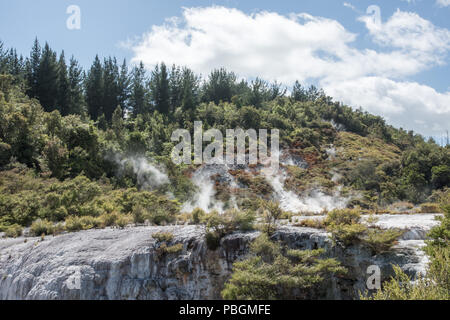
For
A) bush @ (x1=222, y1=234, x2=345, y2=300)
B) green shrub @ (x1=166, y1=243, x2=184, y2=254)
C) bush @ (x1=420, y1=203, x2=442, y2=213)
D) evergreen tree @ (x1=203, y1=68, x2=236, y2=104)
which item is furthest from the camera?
evergreen tree @ (x1=203, y1=68, x2=236, y2=104)

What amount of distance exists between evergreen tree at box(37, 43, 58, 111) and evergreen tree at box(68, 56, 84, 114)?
1835mm

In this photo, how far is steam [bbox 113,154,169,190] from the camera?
23.3 m

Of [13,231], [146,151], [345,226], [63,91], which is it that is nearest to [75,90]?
[63,91]

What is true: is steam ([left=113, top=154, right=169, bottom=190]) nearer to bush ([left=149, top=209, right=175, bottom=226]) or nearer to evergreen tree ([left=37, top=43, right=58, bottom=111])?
bush ([left=149, top=209, right=175, bottom=226])

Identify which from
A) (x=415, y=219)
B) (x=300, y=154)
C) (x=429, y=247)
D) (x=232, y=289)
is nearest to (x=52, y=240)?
(x=232, y=289)

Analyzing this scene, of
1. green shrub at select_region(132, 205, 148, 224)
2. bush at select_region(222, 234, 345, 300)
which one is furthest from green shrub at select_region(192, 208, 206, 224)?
bush at select_region(222, 234, 345, 300)

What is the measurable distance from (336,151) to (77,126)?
82.3ft

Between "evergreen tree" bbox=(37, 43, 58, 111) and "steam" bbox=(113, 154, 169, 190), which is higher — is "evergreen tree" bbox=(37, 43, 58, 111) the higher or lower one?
the higher one

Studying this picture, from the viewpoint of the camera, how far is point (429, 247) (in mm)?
9430

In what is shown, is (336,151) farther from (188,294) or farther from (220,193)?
(188,294)

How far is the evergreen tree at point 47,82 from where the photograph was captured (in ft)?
120

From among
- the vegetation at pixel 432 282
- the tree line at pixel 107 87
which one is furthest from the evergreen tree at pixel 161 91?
the vegetation at pixel 432 282

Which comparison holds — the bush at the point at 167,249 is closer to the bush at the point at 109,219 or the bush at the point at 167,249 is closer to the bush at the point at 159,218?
the bush at the point at 159,218

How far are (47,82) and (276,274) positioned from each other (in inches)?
1476
